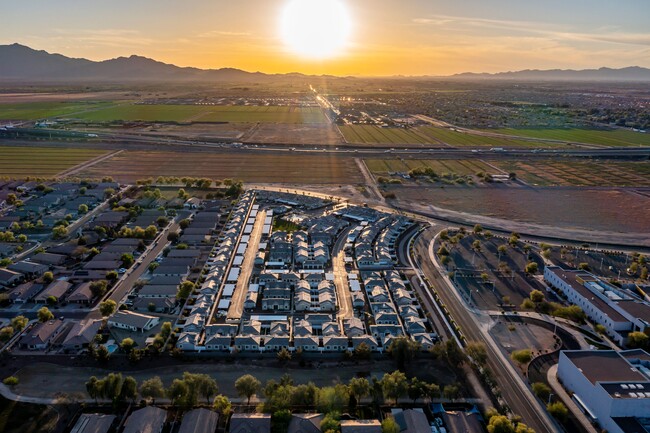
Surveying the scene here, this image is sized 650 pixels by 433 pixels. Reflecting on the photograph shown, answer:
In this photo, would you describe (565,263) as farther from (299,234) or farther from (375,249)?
(299,234)

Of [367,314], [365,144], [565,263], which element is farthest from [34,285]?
[365,144]

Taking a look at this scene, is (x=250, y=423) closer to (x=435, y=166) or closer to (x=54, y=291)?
(x=54, y=291)

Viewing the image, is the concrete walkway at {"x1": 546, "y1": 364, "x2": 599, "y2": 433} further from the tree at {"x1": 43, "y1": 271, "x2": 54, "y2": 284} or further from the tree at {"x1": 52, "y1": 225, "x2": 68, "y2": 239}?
the tree at {"x1": 52, "y1": 225, "x2": 68, "y2": 239}

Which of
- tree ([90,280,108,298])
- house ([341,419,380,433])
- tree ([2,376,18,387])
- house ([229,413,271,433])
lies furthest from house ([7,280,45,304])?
house ([341,419,380,433])

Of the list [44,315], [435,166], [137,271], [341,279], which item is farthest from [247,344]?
[435,166]

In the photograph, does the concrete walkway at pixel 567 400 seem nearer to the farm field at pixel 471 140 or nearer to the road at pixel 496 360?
the road at pixel 496 360
